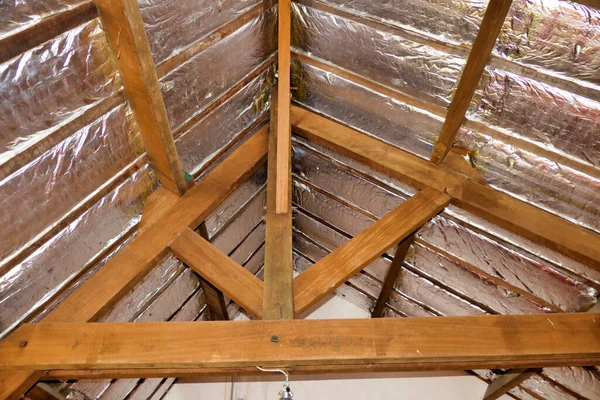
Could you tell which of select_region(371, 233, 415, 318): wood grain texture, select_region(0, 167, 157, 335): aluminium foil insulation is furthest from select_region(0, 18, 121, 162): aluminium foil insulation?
select_region(371, 233, 415, 318): wood grain texture

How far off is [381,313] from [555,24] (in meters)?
2.69

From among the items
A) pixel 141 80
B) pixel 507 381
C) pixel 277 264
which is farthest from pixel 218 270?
pixel 507 381

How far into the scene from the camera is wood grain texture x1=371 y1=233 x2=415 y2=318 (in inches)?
115

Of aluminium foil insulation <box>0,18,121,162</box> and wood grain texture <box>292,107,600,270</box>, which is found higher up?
wood grain texture <box>292,107,600,270</box>

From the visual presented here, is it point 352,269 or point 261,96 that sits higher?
point 261,96

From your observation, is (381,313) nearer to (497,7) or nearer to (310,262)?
(310,262)

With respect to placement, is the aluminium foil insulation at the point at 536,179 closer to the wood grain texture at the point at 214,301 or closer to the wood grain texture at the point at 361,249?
the wood grain texture at the point at 361,249

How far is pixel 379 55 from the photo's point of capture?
2.28m

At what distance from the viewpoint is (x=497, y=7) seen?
5.61 ft

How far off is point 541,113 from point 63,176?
84.5 inches

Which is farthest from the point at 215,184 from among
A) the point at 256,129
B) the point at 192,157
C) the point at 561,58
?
the point at 561,58

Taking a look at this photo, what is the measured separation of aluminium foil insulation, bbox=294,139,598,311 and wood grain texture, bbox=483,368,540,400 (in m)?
0.48

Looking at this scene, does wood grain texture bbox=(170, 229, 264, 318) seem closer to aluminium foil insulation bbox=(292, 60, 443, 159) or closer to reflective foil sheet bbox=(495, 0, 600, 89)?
aluminium foil insulation bbox=(292, 60, 443, 159)

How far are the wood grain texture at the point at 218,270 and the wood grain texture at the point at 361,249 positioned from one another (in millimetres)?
219
